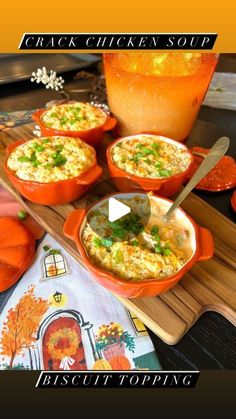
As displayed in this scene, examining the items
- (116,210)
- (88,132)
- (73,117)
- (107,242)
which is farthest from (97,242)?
(73,117)

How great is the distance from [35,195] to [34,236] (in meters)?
0.14

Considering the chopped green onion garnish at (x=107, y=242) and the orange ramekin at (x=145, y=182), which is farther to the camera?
the orange ramekin at (x=145, y=182)

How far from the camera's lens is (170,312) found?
1021mm

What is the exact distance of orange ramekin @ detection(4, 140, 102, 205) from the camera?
124 cm

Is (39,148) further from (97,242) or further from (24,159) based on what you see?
(97,242)

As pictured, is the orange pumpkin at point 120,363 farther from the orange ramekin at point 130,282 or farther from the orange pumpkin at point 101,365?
the orange ramekin at point 130,282

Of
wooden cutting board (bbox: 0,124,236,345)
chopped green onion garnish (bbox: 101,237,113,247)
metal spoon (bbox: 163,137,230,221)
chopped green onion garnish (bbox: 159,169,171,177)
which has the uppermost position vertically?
metal spoon (bbox: 163,137,230,221)

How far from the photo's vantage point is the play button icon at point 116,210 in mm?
1130

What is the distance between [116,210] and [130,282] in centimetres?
28

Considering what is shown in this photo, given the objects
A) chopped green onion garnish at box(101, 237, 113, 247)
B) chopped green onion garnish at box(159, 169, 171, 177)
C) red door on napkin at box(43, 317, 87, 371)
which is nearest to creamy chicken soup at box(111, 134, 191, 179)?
chopped green onion garnish at box(159, 169, 171, 177)

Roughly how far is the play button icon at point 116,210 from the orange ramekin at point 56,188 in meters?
0.16

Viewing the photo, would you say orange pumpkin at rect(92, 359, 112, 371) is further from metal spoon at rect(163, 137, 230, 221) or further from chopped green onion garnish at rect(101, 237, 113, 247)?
metal spoon at rect(163, 137, 230, 221)

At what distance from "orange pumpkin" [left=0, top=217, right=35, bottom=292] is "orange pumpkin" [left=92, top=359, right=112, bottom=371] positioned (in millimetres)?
345

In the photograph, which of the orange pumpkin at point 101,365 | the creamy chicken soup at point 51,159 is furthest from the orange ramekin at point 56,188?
the orange pumpkin at point 101,365
